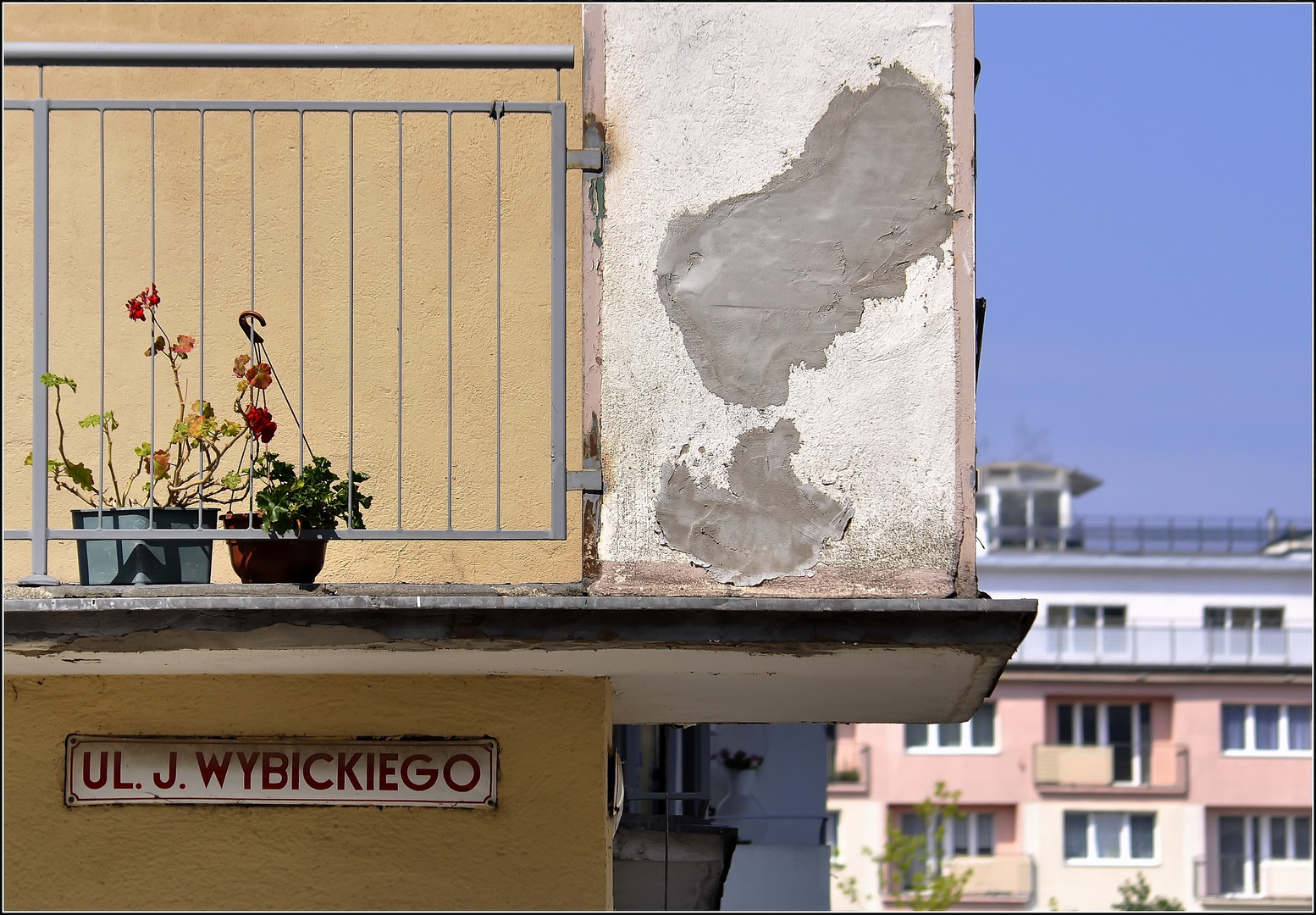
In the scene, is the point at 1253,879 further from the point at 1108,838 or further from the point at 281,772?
the point at 281,772

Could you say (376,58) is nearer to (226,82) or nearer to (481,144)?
(481,144)

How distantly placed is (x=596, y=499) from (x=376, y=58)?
4.72ft

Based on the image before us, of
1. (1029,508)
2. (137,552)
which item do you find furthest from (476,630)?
(1029,508)

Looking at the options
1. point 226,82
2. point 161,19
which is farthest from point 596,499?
point 161,19

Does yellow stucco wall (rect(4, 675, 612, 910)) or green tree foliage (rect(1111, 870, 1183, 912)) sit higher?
yellow stucco wall (rect(4, 675, 612, 910))

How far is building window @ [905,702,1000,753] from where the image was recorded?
1831 inches

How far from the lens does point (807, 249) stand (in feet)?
16.2

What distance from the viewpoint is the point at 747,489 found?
15.9 ft

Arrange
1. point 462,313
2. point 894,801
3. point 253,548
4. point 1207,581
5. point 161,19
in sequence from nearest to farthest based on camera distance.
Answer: point 253,548
point 462,313
point 161,19
point 894,801
point 1207,581

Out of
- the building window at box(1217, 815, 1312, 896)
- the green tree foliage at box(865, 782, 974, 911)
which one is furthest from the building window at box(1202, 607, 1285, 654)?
the green tree foliage at box(865, 782, 974, 911)

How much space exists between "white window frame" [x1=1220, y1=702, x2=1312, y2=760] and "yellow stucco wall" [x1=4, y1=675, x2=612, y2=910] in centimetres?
4448

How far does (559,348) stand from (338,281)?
1.56 m

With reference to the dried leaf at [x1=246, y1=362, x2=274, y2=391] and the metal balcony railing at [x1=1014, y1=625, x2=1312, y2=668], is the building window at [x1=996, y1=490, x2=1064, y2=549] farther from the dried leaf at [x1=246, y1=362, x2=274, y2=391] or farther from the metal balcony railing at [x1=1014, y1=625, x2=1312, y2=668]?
the dried leaf at [x1=246, y1=362, x2=274, y2=391]

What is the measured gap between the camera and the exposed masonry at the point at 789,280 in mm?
4855
